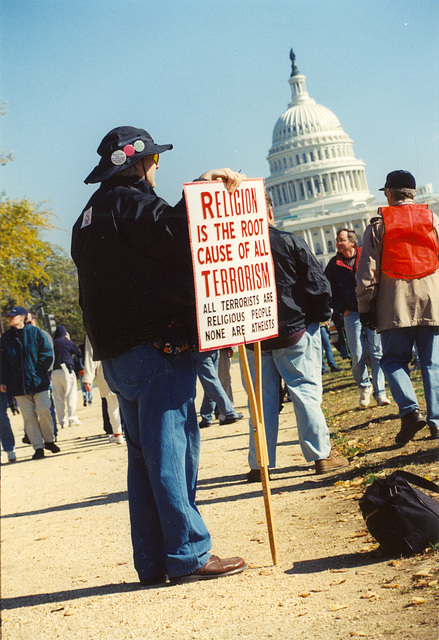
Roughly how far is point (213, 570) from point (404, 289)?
10.0 ft

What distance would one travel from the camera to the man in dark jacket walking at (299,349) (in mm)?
6207

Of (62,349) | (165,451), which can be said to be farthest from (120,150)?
(62,349)

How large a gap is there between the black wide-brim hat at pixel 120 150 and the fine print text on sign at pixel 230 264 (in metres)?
0.34

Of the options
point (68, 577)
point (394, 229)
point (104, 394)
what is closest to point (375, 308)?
point (394, 229)

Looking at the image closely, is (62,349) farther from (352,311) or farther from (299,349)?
(299,349)

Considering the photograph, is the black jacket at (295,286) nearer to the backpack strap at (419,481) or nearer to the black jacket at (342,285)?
the backpack strap at (419,481)

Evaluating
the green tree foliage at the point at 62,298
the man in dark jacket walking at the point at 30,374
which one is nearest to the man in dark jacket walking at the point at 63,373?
the man in dark jacket walking at the point at 30,374

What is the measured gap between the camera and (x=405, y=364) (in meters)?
6.62

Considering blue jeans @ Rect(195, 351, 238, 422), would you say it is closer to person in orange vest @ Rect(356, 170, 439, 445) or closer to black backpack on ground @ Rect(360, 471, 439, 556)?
person in orange vest @ Rect(356, 170, 439, 445)

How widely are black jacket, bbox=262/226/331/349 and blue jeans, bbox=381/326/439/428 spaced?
0.56 meters

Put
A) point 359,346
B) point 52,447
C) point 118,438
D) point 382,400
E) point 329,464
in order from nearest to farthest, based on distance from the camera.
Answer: point 329,464 → point 382,400 → point 359,346 → point 118,438 → point 52,447

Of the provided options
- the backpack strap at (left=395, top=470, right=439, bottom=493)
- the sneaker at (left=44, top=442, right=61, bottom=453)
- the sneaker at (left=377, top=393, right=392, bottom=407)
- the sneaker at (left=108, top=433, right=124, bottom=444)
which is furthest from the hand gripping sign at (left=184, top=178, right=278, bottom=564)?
the sneaker at (left=44, top=442, right=61, bottom=453)

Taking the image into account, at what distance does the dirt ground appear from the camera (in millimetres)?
3363

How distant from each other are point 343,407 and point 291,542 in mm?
5962
